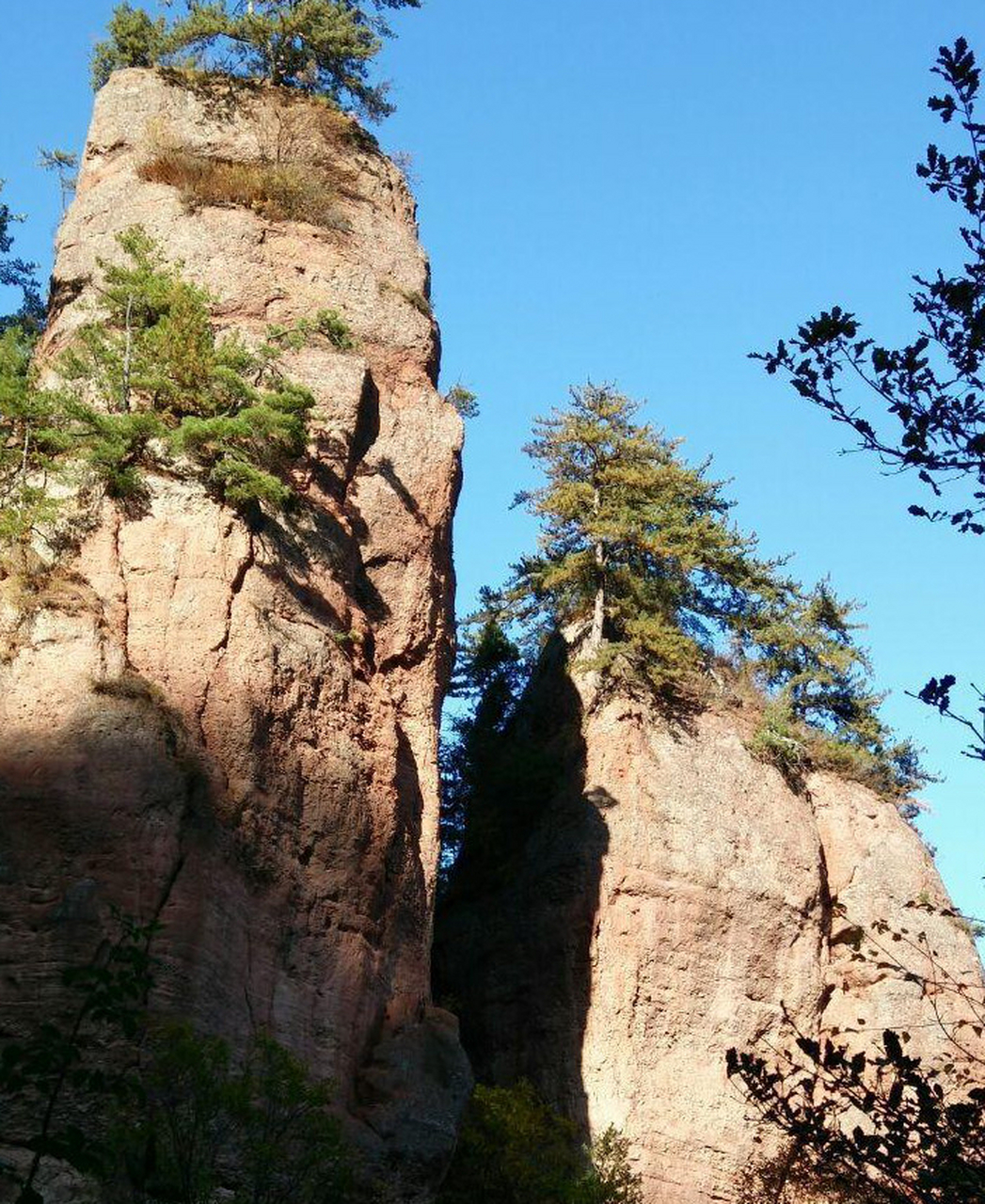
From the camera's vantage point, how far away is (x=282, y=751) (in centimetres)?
2052

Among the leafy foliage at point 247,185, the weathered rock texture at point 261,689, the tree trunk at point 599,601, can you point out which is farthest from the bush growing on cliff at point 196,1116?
the tree trunk at point 599,601

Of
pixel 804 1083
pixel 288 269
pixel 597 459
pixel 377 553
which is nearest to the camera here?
pixel 804 1083

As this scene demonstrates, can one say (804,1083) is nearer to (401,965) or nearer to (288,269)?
(401,965)

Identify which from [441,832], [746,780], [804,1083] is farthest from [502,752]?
[804,1083]

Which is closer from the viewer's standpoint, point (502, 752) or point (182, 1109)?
point (182, 1109)

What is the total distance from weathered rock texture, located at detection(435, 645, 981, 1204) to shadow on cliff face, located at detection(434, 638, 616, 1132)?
0.04 metres

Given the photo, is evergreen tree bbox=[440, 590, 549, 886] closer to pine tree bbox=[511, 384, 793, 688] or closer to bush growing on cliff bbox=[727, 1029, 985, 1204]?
pine tree bbox=[511, 384, 793, 688]

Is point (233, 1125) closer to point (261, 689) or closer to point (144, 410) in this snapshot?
point (261, 689)

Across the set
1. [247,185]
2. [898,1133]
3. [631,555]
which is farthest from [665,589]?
[898,1133]

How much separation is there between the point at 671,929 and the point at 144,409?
12.2 m

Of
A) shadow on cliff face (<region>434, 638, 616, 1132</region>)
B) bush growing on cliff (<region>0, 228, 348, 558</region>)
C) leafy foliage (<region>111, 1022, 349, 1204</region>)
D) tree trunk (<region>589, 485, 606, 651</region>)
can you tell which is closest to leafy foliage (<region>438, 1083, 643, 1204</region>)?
shadow on cliff face (<region>434, 638, 616, 1132</region>)

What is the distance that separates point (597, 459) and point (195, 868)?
1721 centimetres

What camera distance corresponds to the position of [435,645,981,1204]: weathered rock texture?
86.9 feet

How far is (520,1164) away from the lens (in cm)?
2252
